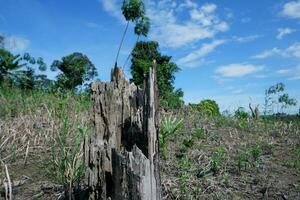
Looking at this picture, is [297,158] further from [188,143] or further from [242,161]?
[188,143]

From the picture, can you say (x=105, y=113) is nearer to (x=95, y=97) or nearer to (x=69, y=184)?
(x=95, y=97)

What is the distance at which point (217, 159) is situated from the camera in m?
5.09

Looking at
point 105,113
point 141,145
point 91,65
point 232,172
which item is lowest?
point 232,172

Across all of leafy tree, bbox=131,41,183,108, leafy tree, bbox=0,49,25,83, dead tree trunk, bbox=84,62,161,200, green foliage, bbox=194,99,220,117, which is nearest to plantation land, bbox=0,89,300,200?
dead tree trunk, bbox=84,62,161,200

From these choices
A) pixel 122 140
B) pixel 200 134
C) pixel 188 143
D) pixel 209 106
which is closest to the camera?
pixel 122 140

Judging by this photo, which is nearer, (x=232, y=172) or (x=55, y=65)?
(x=232, y=172)

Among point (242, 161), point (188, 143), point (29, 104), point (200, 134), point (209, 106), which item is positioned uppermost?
point (209, 106)

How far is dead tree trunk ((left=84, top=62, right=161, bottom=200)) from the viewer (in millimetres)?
3135

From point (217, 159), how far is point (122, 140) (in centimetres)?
180

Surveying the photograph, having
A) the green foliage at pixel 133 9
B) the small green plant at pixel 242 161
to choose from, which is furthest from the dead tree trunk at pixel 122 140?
the green foliage at pixel 133 9

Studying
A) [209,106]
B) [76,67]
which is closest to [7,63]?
[76,67]

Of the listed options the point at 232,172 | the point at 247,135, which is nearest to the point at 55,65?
the point at 247,135

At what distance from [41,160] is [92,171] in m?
1.71

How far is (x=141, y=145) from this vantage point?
138 inches
